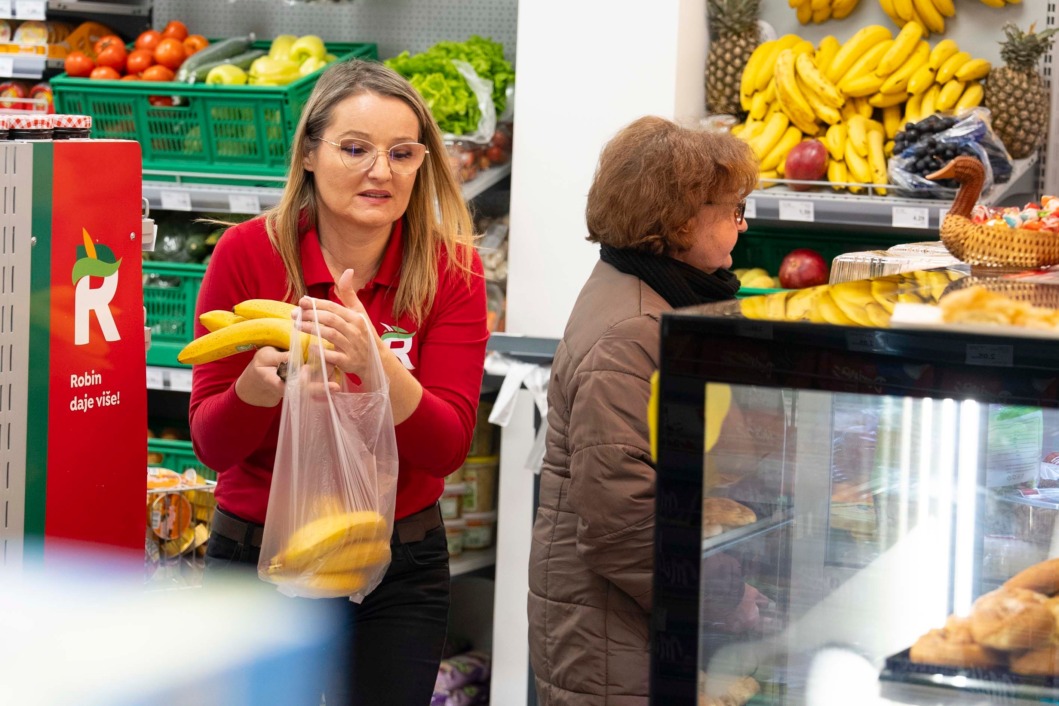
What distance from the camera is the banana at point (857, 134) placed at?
12.0 feet

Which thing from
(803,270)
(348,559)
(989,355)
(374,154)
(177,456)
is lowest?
(177,456)

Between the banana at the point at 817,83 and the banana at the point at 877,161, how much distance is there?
150mm

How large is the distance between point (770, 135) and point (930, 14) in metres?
0.60

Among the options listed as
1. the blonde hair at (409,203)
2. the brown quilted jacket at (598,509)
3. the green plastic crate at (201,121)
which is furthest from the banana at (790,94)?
the brown quilted jacket at (598,509)

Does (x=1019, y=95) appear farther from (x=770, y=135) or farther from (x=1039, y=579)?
(x=1039, y=579)

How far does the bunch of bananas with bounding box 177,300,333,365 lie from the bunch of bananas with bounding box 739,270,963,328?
2.46 ft

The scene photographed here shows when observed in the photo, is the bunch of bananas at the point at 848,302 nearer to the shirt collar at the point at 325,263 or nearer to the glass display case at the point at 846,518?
the glass display case at the point at 846,518

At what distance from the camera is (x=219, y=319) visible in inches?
77.0

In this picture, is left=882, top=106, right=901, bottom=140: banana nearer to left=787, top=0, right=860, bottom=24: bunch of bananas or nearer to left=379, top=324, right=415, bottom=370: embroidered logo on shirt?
left=787, top=0, right=860, bottom=24: bunch of bananas

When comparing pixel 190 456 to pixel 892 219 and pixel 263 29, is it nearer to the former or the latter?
pixel 263 29

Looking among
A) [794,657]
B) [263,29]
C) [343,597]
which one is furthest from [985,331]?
[263,29]

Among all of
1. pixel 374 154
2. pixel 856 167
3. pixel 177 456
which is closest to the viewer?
pixel 374 154

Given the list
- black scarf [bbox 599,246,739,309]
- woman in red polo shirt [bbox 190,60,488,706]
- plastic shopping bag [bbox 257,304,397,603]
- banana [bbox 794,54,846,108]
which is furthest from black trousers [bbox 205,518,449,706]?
banana [bbox 794,54,846,108]

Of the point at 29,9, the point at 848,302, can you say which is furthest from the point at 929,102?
the point at 29,9
